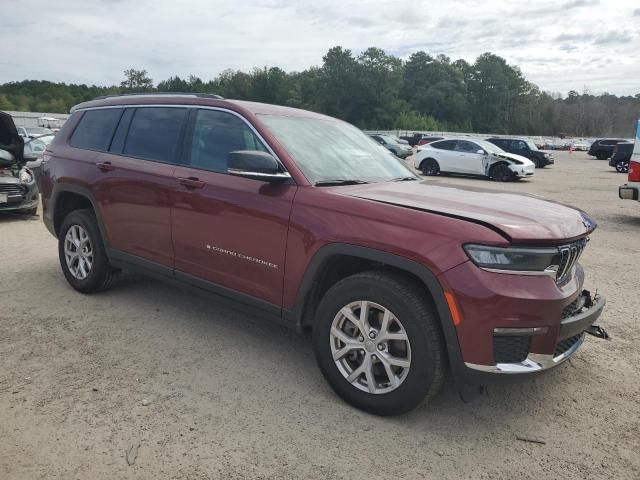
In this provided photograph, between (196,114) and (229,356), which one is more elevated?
(196,114)

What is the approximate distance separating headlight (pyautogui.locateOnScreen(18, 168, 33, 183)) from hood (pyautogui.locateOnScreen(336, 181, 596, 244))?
780cm

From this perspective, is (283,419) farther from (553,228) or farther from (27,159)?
(27,159)

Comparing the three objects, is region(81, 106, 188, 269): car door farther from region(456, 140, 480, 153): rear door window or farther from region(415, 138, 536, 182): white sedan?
region(456, 140, 480, 153): rear door window

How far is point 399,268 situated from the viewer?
295 centimetres

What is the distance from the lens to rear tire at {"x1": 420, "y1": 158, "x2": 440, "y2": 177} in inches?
837

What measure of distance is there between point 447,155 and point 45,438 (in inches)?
768

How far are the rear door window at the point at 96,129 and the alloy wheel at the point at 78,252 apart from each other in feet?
2.62

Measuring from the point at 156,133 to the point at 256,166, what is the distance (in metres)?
1.52

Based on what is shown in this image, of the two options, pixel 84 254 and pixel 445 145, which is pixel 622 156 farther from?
pixel 84 254

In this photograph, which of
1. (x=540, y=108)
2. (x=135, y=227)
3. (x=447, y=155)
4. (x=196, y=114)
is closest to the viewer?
(x=196, y=114)

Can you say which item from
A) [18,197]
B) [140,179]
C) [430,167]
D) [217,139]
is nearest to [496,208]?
[217,139]

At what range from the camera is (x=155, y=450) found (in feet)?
8.85

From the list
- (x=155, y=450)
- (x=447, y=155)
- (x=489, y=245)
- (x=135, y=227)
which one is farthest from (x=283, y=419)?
(x=447, y=155)

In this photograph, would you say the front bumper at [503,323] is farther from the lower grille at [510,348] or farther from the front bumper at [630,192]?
the front bumper at [630,192]
